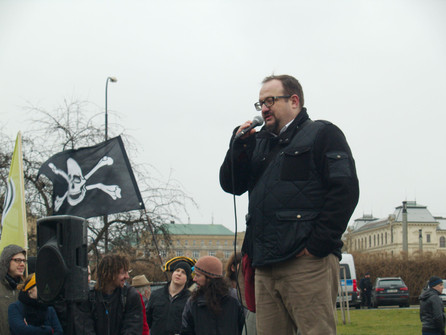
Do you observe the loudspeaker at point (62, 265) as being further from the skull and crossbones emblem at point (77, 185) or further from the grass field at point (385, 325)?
the grass field at point (385, 325)

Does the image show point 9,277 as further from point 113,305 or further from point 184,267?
point 184,267

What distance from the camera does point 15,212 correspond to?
30.5 ft

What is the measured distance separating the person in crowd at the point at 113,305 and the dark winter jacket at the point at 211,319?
487 mm

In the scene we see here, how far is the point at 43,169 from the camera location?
10367mm

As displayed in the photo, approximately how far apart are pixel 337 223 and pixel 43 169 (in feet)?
24.8

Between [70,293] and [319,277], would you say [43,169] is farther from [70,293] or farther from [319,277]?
[319,277]

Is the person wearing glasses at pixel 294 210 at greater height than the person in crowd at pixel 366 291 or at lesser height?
greater

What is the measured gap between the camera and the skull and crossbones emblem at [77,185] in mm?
9836

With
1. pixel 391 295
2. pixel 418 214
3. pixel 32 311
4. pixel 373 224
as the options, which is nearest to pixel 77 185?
pixel 32 311

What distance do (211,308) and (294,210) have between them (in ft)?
9.53

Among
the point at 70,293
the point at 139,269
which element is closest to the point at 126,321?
the point at 70,293

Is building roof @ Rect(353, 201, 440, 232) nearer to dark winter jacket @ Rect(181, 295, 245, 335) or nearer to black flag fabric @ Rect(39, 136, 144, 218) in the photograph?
black flag fabric @ Rect(39, 136, 144, 218)

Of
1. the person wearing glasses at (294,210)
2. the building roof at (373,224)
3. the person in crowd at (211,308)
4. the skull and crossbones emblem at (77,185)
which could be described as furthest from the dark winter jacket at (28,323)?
the building roof at (373,224)

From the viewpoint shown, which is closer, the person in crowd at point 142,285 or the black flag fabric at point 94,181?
the black flag fabric at point 94,181
